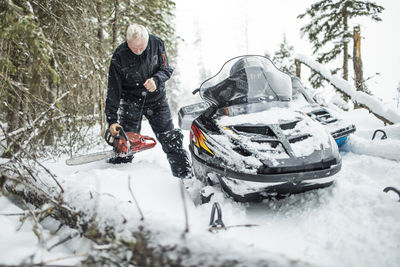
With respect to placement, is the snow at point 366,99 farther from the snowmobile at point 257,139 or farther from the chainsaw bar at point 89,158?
the chainsaw bar at point 89,158

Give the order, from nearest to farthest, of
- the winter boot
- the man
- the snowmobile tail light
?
the snowmobile tail light, the man, the winter boot

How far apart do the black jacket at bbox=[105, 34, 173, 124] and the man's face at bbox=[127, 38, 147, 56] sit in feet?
0.34

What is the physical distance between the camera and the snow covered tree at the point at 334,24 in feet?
37.0

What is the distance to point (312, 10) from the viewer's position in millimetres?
12242

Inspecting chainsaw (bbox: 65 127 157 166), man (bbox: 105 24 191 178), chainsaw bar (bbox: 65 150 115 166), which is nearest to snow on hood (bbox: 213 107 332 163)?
man (bbox: 105 24 191 178)

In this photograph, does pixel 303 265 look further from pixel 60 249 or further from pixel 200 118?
pixel 200 118

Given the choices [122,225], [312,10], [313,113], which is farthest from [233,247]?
[312,10]

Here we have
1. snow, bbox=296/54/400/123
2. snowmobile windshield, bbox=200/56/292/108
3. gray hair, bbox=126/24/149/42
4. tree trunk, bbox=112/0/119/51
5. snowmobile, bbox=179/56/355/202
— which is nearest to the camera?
snowmobile, bbox=179/56/355/202

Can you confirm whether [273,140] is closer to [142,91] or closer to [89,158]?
[142,91]

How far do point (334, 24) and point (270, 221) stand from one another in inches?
548

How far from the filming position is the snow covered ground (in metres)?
1.16

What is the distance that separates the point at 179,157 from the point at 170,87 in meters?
24.0

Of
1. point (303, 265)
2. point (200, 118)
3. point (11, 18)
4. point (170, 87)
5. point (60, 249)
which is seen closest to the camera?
point (303, 265)

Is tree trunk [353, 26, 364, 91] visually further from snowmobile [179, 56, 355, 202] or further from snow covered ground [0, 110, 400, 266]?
snowmobile [179, 56, 355, 202]
